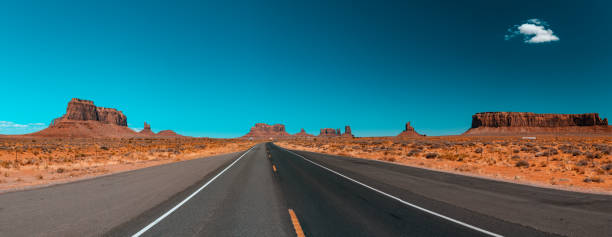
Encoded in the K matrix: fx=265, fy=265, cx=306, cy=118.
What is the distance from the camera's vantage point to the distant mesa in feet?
423

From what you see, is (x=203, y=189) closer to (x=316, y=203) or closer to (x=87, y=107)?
(x=316, y=203)

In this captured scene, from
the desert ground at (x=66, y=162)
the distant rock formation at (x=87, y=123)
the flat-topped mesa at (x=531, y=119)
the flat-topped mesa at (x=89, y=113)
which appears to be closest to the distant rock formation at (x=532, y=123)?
the flat-topped mesa at (x=531, y=119)

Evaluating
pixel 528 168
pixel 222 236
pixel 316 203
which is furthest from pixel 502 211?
pixel 528 168

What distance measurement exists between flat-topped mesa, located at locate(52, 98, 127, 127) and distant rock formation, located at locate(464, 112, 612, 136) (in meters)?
223

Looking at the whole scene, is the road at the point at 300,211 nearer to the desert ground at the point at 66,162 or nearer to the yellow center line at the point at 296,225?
the yellow center line at the point at 296,225

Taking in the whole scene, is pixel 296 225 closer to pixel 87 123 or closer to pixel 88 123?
pixel 87 123

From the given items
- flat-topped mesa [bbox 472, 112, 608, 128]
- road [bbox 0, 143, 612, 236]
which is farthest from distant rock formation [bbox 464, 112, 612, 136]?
road [bbox 0, 143, 612, 236]

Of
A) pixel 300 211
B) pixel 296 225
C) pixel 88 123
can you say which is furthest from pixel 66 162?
pixel 88 123

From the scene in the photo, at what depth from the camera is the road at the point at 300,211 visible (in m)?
4.98

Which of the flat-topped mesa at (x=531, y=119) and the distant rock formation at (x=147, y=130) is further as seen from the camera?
the distant rock formation at (x=147, y=130)

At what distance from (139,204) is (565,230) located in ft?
31.1

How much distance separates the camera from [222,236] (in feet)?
15.1

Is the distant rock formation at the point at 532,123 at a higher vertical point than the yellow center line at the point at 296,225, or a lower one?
higher

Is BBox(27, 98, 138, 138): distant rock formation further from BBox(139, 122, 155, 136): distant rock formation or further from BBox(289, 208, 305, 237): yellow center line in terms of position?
BBox(289, 208, 305, 237): yellow center line
